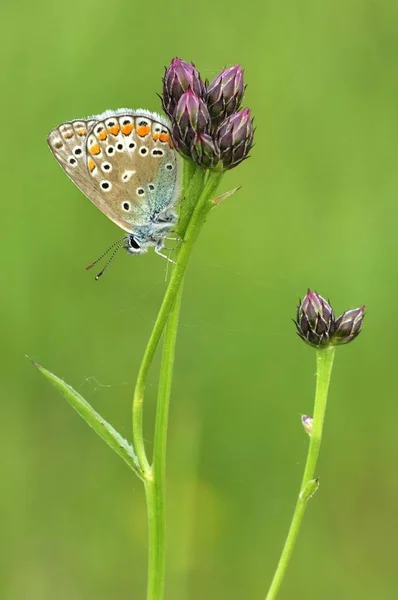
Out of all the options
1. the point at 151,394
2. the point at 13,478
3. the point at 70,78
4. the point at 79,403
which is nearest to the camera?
the point at 79,403

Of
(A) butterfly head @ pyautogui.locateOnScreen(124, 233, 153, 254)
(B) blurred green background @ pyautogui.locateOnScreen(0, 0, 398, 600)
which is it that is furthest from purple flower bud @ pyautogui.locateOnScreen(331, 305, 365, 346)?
(B) blurred green background @ pyautogui.locateOnScreen(0, 0, 398, 600)

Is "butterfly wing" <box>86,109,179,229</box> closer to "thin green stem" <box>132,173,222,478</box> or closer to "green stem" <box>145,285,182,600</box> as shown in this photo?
"thin green stem" <box>132,173,222,478</box>

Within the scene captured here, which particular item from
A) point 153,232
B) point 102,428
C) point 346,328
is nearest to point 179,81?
point 153,232

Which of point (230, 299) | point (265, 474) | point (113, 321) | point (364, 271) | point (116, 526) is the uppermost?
point (364, 271)

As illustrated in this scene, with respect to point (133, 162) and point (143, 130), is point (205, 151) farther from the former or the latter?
point (133, 162)

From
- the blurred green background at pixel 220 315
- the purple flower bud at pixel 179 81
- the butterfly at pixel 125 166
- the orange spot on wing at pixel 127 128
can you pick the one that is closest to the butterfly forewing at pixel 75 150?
the butterfly at pixel 125 166

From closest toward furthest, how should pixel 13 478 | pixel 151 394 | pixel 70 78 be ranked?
pixel 13 478, pixel 151 394, pixel 70 78

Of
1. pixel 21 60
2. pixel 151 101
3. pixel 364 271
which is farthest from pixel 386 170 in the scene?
pixel 21 60

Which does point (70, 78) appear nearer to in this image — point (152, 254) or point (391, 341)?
point (152, 254)
